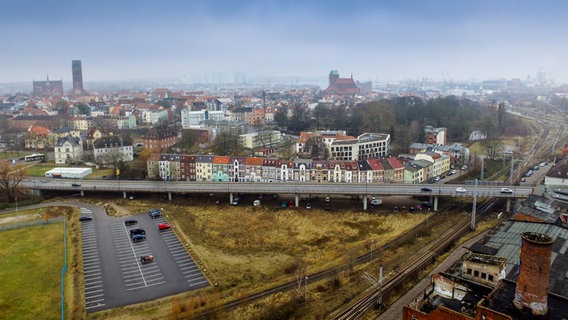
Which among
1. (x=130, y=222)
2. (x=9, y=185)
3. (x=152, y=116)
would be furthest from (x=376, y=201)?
(x=152, y=116)

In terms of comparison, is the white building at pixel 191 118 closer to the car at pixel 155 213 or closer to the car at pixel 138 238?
the car at pixel 155 213

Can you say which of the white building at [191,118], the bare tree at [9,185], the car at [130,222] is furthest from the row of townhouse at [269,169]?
the white building at [191,118]

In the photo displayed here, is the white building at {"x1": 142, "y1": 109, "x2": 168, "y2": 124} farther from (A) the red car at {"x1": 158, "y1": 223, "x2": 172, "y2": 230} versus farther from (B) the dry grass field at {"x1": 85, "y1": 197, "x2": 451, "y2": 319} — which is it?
(A) the red car at {"x1": 158, "y1": 223, "x2": 172, "y2": 230}

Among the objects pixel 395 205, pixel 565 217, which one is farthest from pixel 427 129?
pixel 565 217

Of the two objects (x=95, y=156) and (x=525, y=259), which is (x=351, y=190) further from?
(x=95, y=156)

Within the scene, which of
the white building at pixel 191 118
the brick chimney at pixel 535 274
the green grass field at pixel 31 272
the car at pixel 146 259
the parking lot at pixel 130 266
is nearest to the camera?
the brick chimney at pixel 535 274

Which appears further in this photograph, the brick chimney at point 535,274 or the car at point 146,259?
the car at point 146,259

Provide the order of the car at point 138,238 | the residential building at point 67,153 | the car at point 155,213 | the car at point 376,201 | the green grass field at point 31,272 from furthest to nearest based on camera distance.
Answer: the residential building at point 67,153, the car at point 376,201, the car at point 155,213, the car at point 138,238, the green grass field at point 31,272
